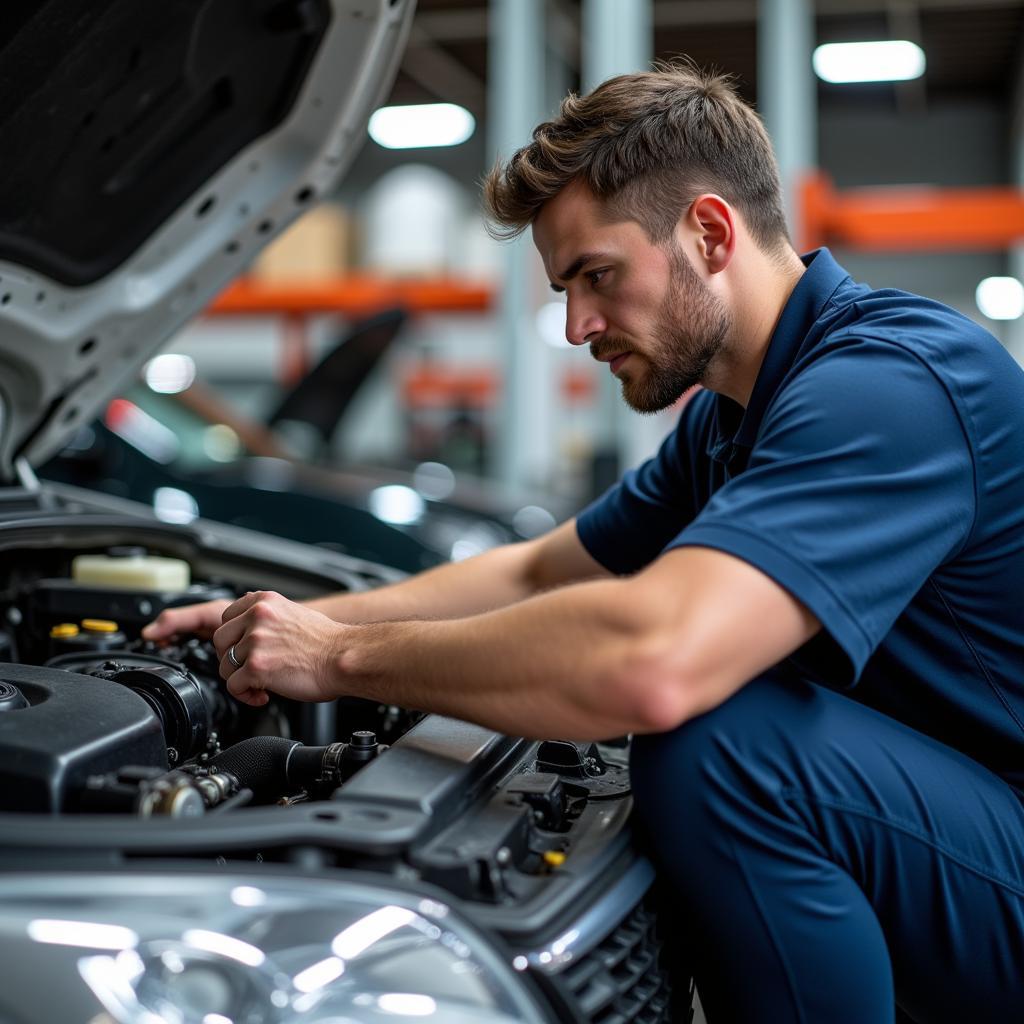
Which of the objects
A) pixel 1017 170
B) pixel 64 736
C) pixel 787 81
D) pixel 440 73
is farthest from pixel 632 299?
pixel 1017 170

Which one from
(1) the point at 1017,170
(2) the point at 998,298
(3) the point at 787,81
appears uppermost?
(1) the point at 1017,170

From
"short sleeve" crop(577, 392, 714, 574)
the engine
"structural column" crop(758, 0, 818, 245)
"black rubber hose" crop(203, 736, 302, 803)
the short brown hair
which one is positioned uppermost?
"structural column" crop(758, 0, 818, 245)

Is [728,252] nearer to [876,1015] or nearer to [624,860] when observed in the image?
[624,860]

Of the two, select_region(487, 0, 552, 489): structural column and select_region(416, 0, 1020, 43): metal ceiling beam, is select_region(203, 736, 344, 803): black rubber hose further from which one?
select_region(416, 0, 1020, 43): metal ceiling beam

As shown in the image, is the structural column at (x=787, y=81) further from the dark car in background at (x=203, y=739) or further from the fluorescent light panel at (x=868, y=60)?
the dark car in background at (x=203, y=739)

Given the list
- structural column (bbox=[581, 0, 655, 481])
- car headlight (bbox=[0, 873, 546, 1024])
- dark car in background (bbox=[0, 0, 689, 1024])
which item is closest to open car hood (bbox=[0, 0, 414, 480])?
dark car in background (bbox=[0, 0, 689, 1024])

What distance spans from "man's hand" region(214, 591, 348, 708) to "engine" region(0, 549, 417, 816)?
0.07 meters

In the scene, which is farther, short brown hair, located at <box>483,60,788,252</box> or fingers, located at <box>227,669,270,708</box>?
short brown hair, located at <box>483,60,788,252</box>

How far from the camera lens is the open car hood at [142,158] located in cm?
145

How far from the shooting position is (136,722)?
1.09m

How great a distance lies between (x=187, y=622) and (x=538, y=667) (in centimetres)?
70

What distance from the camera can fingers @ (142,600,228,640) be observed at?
1542mm

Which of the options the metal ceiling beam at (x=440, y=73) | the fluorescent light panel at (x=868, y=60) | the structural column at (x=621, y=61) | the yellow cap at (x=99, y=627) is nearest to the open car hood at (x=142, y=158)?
the yellow cap at (x=99, y=627)

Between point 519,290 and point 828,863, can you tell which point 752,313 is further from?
point 519,290
